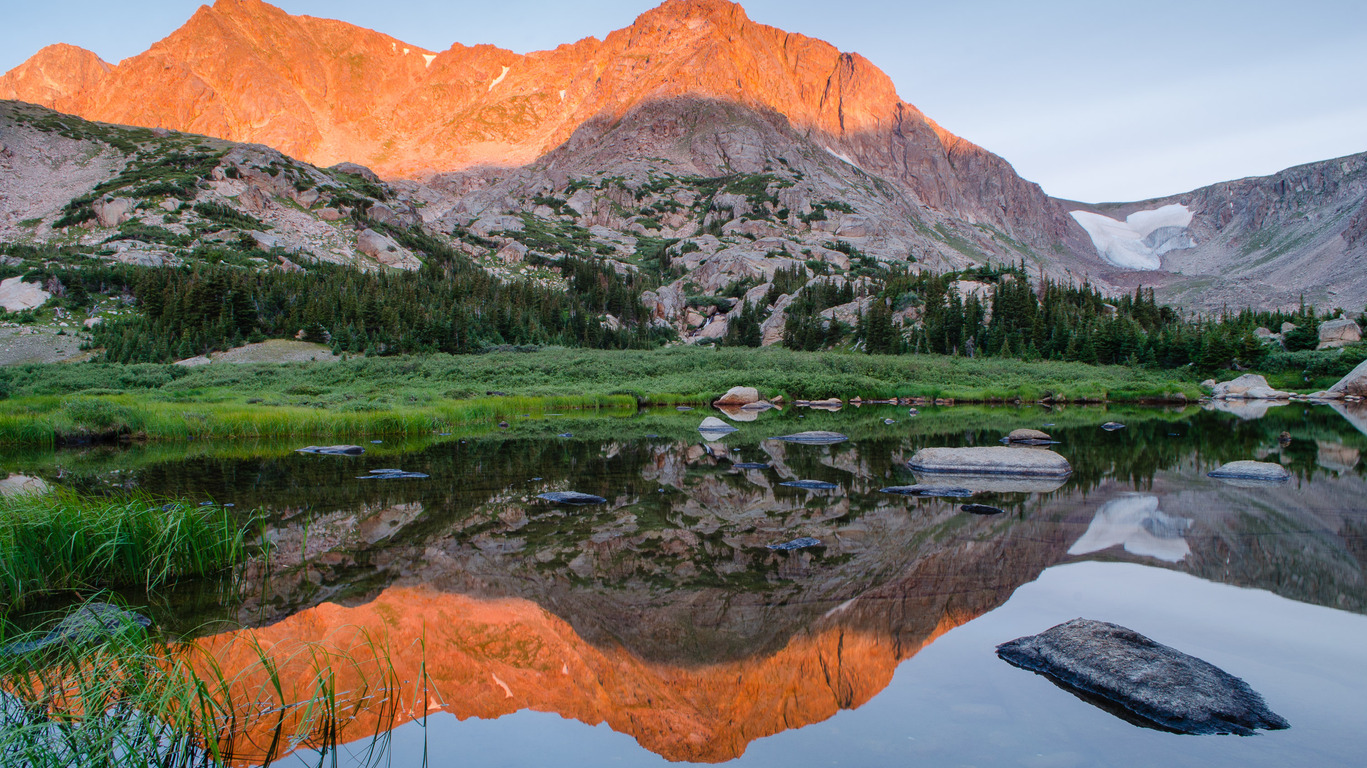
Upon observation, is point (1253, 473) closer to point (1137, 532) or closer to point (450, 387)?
point (1137, 532)

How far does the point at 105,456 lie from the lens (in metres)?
17.1

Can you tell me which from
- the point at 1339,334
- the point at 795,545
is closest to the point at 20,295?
the point at 795,545

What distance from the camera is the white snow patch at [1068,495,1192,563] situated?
817cm

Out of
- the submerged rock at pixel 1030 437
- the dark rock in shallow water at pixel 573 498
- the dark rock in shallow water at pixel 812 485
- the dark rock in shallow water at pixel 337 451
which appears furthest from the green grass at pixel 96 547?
the submerged rock at pixel 1030 437

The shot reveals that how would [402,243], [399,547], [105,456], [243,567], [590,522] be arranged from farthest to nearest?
[402,243] → [105,456] → [590,522] → [399,547] → [243,567]

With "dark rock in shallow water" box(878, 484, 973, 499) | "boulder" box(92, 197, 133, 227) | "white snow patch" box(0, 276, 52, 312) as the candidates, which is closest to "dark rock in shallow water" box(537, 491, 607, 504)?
"dark rock in shallow water" box(878, 484, 973, 499)

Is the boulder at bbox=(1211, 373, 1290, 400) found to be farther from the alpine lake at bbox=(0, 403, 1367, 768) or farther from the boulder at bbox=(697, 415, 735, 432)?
the alpine lake at bbox=(0, 403, 1367, 768)

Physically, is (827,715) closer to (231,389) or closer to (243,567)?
(243,567)

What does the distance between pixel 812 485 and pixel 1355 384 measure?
51.0 m

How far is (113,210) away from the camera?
89812 mm

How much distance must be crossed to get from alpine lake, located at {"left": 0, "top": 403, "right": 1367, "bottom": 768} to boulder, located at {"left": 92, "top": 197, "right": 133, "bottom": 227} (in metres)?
99.6

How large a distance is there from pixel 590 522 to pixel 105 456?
15.0 m

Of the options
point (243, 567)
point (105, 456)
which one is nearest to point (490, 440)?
point (105, 456)

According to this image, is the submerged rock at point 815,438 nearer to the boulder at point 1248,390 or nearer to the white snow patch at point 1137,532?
the white snow patch at point 1137,532
